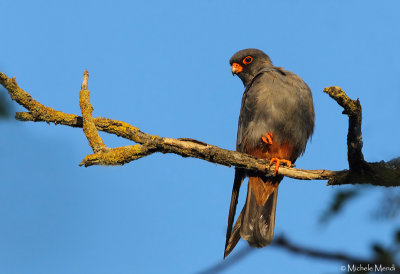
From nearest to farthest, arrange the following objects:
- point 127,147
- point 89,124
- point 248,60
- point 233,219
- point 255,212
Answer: point 127,147 → point 89,124 → point 233,219 → point 255,212 → point 248,60

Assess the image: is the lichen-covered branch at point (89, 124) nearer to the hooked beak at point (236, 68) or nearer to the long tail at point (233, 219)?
the long tail at point (233, 219)

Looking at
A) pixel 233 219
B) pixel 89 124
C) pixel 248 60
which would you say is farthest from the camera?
pixel 248 60

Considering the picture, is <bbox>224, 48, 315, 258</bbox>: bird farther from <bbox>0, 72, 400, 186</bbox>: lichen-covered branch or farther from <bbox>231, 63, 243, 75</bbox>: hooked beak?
<bbox>231, 63, 243, 75</bbox>: hooked beak

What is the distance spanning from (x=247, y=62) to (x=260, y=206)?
2.57 meters

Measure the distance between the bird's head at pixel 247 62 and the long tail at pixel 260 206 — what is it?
2.11 meters

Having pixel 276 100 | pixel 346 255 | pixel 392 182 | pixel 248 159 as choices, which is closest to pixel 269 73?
pixel 276 100

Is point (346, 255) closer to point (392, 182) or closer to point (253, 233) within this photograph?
point (392, 182)

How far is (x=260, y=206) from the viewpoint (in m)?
5.37

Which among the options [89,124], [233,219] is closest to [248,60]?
[233,219]

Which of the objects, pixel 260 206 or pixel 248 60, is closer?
pixel 260 206

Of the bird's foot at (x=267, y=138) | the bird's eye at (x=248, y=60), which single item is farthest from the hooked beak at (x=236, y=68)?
the bird's foot at (x=267, y=138)

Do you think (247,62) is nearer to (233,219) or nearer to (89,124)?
(233,219)

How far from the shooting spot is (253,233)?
5070 mm

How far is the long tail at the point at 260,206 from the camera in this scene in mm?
5172
